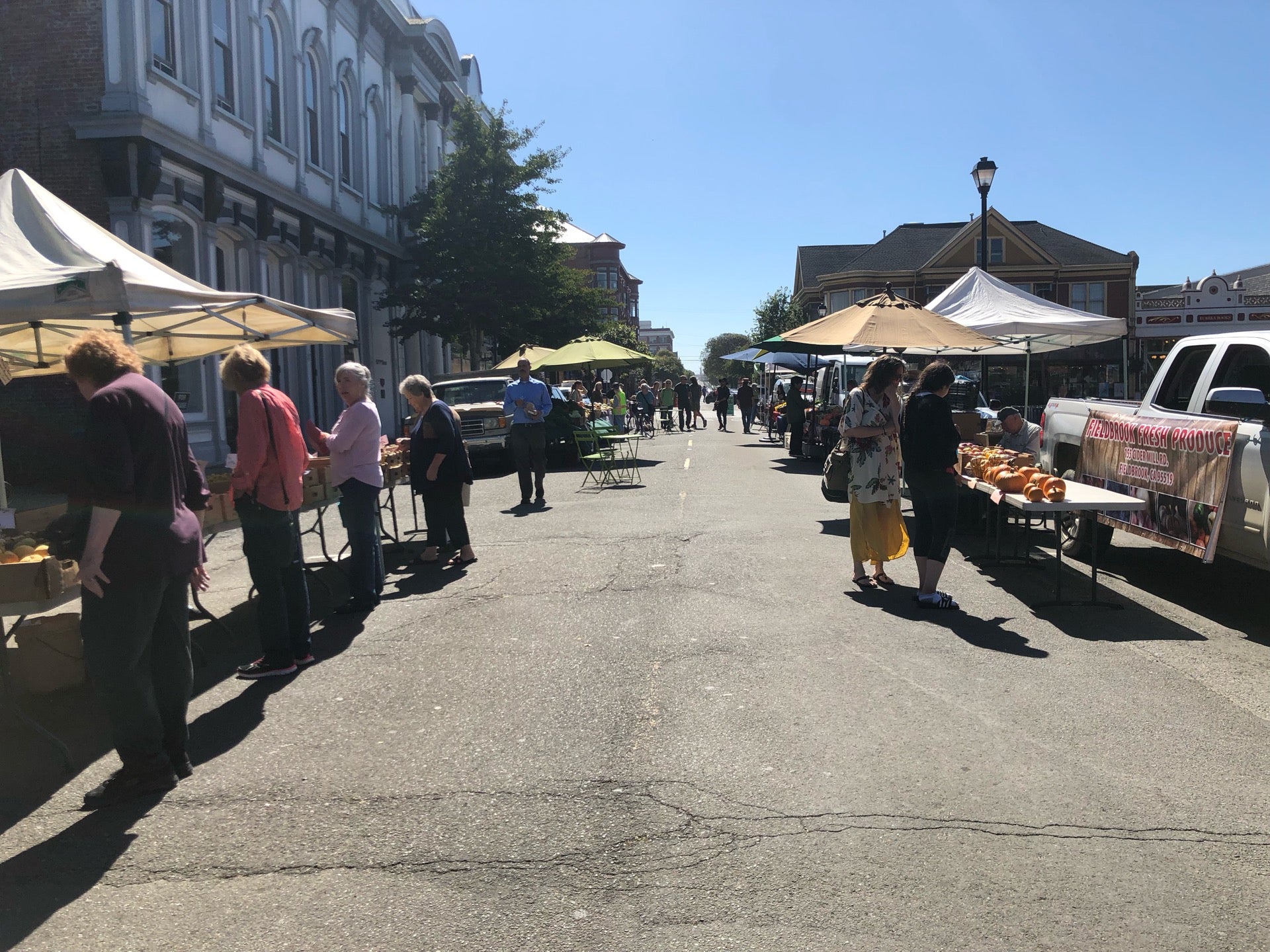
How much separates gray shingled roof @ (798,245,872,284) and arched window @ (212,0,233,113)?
51.2 metres

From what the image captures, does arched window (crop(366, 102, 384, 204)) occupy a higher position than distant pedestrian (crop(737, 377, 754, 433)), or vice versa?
arched window (crop(366, 102, 384, 204))

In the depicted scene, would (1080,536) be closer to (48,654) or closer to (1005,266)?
(48,654)

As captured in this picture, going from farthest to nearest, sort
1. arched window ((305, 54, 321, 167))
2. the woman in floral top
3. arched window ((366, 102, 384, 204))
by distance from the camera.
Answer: arched window ((366, 102, 384, 204))
arched window ((305, 54, 321, 167))
the woman in floral top

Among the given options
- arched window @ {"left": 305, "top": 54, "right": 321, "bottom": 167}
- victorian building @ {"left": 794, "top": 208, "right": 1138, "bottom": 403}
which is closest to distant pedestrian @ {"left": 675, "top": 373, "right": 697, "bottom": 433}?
arched window @ {"left": 305, "top": 54, "right": 321, "bottom": 167}

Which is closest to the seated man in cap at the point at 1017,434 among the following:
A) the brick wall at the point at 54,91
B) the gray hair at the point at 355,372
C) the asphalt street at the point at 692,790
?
the asphalt street at the point at 692,790

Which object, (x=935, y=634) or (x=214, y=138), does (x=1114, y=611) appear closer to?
(x=935, y=634)

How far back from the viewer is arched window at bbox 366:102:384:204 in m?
31.2

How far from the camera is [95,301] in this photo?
Answer: 631cm

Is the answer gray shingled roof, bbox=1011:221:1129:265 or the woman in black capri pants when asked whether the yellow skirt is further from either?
gray shingled roof, bbox=1011:221:1129:265

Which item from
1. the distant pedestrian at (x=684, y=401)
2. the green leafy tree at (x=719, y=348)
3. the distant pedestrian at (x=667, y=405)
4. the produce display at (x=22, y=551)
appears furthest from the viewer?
the green leafy tree at (x=719, y=348)

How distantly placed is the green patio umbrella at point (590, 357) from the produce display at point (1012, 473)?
447 inches

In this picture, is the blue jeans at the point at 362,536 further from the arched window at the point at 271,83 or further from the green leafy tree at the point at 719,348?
the green leafy tree at the point at 719,348

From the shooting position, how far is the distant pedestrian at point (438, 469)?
9617mm

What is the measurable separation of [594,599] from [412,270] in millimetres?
28415
